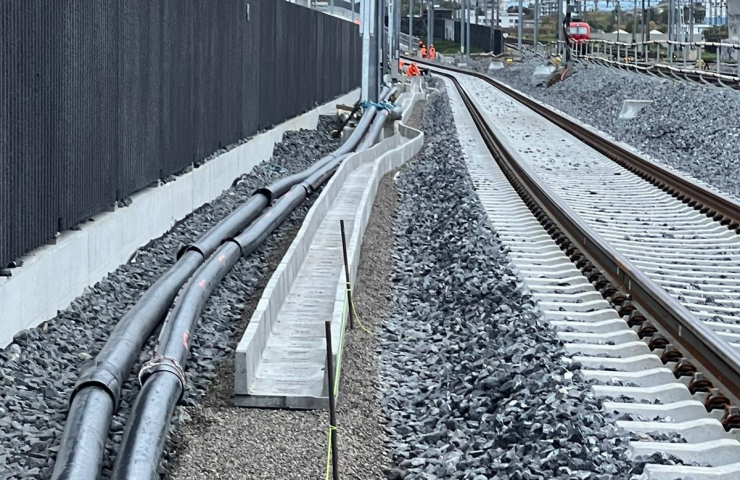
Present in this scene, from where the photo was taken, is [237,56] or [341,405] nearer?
[341,405]

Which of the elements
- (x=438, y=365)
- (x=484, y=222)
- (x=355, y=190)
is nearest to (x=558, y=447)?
(x=438, y=365)

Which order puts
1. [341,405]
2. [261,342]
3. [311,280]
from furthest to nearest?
[311,280], [261,342], [341,405]

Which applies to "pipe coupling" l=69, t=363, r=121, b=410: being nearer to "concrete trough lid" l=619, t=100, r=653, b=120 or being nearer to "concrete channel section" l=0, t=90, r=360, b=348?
"concrete channel section" l=0, t=90, r=360, b=348

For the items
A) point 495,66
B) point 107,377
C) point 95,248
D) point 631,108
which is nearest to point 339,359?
point 107,377

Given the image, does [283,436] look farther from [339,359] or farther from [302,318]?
[302,318]

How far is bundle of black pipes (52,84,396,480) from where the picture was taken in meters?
6.19

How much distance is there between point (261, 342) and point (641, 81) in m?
36.0

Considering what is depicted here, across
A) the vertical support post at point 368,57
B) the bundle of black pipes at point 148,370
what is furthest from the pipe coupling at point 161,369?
the vertical support post at point 368,57

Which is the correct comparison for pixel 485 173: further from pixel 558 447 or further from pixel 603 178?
pixel 558 447

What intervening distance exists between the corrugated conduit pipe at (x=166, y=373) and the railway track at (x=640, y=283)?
2456 millimetres

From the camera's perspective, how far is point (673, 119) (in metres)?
29.0

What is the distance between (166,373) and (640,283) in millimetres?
4132

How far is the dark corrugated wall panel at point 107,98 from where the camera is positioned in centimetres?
902

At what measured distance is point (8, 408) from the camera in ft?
23.5
